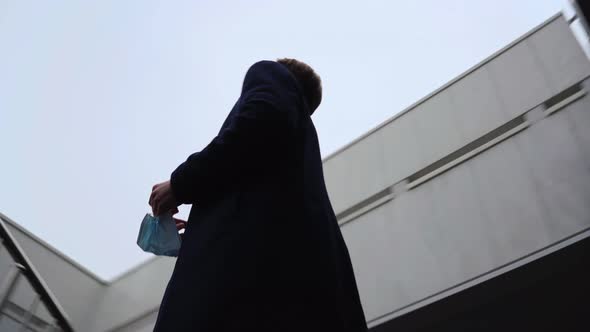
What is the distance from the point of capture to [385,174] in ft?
14.8

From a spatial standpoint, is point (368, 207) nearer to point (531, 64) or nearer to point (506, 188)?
point (506, 188)

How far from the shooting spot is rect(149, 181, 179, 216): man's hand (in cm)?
119

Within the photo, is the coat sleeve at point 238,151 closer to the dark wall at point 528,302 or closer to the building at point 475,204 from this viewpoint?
the building at point 475,204

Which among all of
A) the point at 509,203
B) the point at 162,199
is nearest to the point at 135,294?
the point at 509,203

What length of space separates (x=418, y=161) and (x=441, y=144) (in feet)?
0.73

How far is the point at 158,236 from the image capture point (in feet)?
4.34

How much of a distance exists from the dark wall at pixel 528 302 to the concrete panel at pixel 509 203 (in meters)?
0.14

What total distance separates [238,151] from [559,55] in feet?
11.9

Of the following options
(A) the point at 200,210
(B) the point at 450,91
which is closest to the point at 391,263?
(B) the point at 450,91

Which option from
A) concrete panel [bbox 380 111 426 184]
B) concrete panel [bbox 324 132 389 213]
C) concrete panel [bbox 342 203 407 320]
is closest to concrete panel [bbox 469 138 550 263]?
concrete panel [bbox 380 111 426 184]

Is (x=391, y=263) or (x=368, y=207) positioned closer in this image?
(x=391, y=263)

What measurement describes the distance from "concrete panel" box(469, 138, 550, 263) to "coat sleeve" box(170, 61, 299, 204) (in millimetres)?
2474

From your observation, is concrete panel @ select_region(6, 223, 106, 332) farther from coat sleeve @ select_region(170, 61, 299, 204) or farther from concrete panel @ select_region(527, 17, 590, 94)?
coat sleeve @ select_region(170, 61, 299, 204)

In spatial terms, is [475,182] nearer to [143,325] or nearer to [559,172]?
[559,172]
